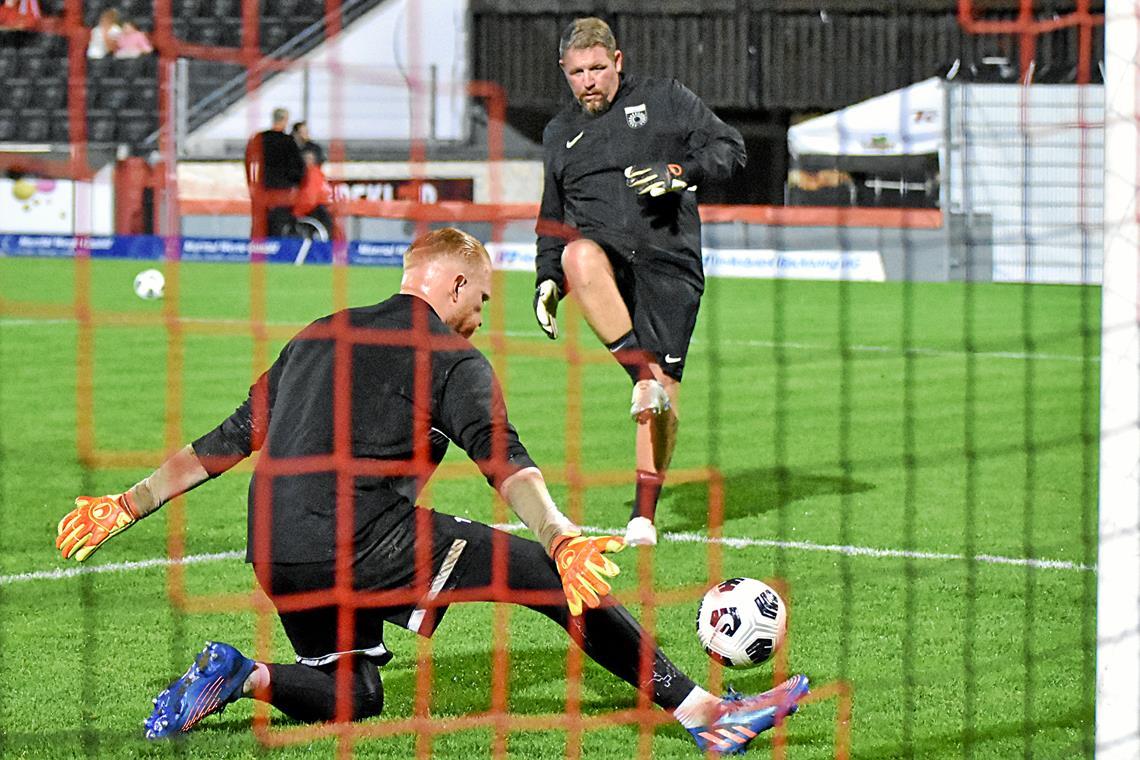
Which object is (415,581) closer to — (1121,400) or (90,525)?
(90,525)

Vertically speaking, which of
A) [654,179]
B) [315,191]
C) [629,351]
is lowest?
[629,351]

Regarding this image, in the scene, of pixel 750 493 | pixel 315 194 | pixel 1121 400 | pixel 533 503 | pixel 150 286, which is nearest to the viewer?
pixel 1121 400

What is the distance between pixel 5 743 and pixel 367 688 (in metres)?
0.90

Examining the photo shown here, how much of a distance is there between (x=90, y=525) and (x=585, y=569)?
1.40 meters

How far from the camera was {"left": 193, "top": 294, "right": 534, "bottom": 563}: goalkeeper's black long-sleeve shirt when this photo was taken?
4.13 metres

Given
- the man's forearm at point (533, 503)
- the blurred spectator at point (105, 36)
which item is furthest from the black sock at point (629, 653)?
the blurred spectator at point (105, 36)

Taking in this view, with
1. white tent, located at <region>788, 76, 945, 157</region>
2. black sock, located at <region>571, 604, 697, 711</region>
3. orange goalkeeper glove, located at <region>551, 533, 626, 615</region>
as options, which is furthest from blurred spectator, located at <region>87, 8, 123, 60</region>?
orange goalkeeper glove, located at <region>551, 533, 626, 615</region>

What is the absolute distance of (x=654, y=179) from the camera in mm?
6633

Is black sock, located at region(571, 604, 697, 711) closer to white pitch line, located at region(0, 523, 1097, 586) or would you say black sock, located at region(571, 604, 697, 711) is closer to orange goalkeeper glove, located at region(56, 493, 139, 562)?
orange goalkeeper glove, located at region(56, 493, 139, 562)

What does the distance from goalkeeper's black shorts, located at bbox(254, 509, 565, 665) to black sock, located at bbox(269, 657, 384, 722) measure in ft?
0.22

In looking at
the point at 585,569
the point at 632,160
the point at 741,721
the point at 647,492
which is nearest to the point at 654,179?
→ the point at 632,160

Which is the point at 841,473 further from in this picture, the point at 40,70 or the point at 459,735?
the point at 40,70

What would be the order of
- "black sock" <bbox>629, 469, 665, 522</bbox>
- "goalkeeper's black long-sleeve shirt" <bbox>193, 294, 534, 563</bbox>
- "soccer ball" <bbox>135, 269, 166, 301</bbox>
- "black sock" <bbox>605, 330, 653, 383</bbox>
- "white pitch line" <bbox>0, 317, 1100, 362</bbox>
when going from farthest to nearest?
"soccer ball" <bbox>135, 269, 166, 301</bbox> → "white pitch line" <bbox>0, 317, 1100, 362</bbox> → "black sock" <bbox>605, 330, 653, 383</bbox> → "black sock" <bbox>629, 469, 665, 522</bbox> → "goalkeeper's black long-sleeve shirt" <bbox>193, 294, 534, 563</bbox>

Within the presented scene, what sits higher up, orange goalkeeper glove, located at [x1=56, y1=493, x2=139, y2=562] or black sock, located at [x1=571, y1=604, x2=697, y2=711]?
orange goalkeeper glove, located at [x1=56, y1=493, x2=139, y2=562]
